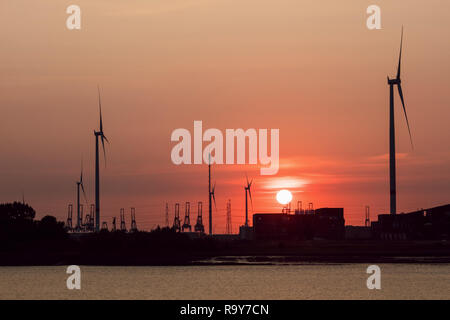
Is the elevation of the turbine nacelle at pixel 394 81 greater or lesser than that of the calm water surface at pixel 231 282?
greater

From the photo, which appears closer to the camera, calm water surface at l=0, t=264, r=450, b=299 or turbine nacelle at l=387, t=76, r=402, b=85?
calm water surface at l=0, t=264, r=450, b=299

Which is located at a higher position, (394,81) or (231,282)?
(394,81)

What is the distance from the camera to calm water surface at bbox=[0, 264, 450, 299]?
11138cm

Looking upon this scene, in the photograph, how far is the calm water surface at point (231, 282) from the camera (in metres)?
111

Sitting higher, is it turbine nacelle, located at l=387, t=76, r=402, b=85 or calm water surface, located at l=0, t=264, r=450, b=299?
turbine nacelle, located at l=387, t=76, r=402, b=85

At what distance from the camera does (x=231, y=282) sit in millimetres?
129750

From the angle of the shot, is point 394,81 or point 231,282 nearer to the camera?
point 231,282

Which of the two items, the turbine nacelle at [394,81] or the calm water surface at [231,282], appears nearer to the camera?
the calm water surface at [231,282]

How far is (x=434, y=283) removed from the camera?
12912 centimetres

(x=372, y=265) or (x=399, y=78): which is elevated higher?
(x=399, y=78)
